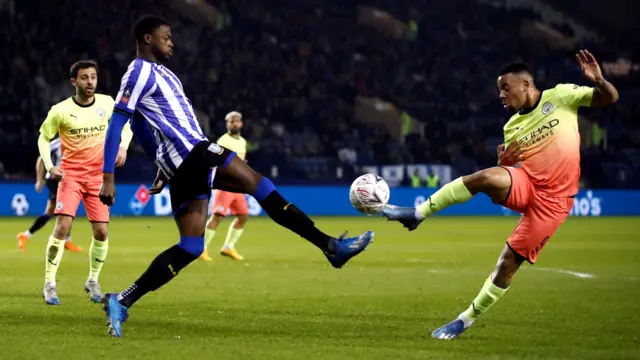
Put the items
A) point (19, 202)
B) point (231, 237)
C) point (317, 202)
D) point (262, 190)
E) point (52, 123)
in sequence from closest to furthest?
point (262, 190) < point (52, 123) < point (231, 237) < point (19, 202) < point (317, 202)

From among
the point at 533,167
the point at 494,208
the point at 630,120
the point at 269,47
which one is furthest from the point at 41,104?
the point at 533,167

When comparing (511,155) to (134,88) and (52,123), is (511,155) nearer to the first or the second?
(134,88)

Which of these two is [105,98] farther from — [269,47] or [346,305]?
[269,47]

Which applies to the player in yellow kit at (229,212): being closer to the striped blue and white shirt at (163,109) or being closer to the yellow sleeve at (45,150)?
the yellow sleeve at (45,150)

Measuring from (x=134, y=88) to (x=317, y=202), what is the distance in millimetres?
24367

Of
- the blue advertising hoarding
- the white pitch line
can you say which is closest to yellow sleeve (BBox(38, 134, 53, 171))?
A: the white pitch line

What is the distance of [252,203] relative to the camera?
96.2 feet

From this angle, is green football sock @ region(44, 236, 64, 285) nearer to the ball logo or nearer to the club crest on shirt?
the club crest on shirt

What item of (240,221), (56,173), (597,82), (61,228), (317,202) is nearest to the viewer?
(597,82)

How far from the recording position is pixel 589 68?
6.72m

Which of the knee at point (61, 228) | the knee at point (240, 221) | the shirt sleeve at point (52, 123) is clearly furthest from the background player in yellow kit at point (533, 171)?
the knee at point (240, 221)

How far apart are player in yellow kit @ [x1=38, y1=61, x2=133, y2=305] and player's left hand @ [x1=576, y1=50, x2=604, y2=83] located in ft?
15.0

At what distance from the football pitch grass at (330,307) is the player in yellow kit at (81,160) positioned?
1.69ft

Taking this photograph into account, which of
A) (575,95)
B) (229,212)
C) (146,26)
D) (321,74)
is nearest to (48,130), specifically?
(146,26)
